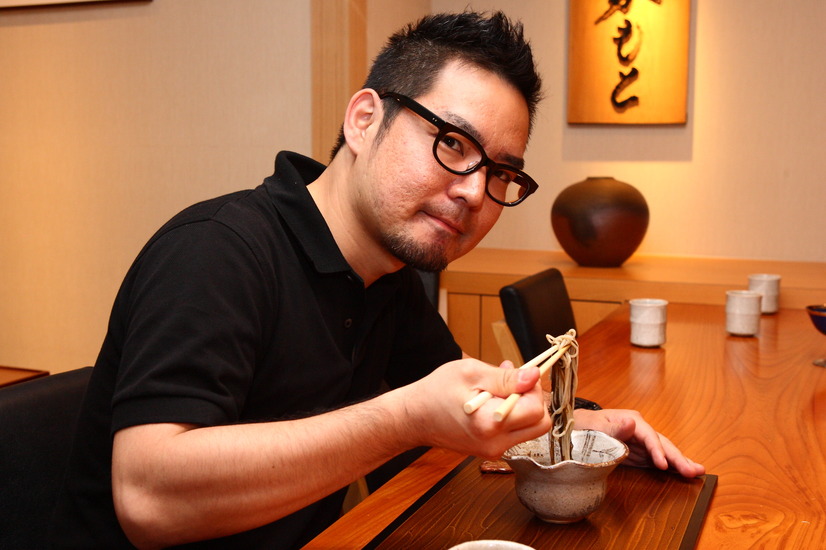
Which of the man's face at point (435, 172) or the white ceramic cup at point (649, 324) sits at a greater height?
the man's face at point (435, 172)

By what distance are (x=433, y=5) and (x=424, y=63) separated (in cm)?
290

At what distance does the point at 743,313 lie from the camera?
2.15 meters

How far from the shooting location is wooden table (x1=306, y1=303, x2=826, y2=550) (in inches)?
39.3

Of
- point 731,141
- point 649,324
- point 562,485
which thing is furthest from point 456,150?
point 731,141

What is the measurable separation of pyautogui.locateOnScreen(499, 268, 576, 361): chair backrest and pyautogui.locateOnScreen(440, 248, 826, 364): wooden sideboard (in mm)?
734

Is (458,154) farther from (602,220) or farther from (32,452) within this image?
(602,220)

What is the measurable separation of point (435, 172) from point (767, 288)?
1.77 meters

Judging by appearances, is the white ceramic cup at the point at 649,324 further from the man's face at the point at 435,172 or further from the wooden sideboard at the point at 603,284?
the man's face at the point at 435,172

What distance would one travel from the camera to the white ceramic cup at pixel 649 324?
2.03 m

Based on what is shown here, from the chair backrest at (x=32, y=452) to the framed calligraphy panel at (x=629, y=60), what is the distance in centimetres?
294

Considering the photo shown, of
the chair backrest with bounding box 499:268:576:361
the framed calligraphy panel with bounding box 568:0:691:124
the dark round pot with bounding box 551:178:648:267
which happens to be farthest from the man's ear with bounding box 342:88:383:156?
the framed calligraphy panel with bounding box 568:0:691:124

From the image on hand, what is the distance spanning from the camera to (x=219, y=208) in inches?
42.9

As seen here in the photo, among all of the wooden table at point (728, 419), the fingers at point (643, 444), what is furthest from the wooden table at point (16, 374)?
the fingers at point (643, 444)

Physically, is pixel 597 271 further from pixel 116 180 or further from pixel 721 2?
pixel 116 180
